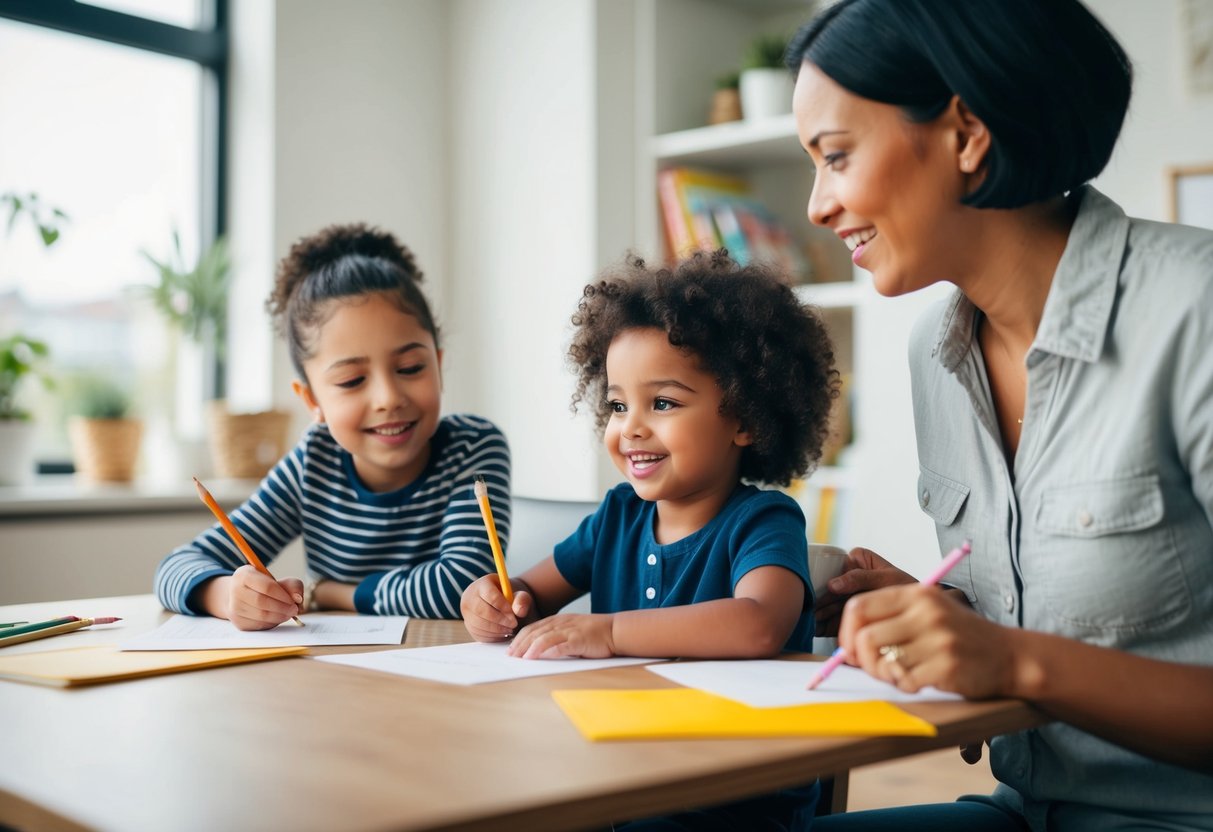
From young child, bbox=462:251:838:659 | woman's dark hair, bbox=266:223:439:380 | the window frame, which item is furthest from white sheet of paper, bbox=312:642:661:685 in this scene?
the window frame

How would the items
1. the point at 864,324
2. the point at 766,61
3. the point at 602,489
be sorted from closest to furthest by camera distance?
the point at 864,324 < the point at 766,61 < the point at 602,489

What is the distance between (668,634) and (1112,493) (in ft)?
1.34

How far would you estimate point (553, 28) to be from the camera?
11.4 feet

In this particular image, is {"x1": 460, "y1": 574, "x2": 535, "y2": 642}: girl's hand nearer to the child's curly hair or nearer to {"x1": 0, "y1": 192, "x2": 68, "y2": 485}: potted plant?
the child's curly hair

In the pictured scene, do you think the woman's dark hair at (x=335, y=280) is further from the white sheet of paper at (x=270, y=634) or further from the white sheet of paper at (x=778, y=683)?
the white sheet of paper at (x=778, y=683)

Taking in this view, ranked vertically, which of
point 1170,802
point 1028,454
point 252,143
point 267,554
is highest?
point 252,143

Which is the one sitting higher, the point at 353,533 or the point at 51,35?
the point at 51,35

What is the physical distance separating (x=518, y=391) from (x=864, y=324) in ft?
3.78

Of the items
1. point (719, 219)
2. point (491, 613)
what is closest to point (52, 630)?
point (491, 613)

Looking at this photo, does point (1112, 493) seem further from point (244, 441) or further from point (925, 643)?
point (244, 441)

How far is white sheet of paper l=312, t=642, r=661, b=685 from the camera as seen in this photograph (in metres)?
0.97

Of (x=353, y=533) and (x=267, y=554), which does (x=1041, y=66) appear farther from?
(x=267, y=554)

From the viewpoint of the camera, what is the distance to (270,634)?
4.10ft

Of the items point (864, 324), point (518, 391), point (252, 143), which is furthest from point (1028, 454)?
point (252, 143)
